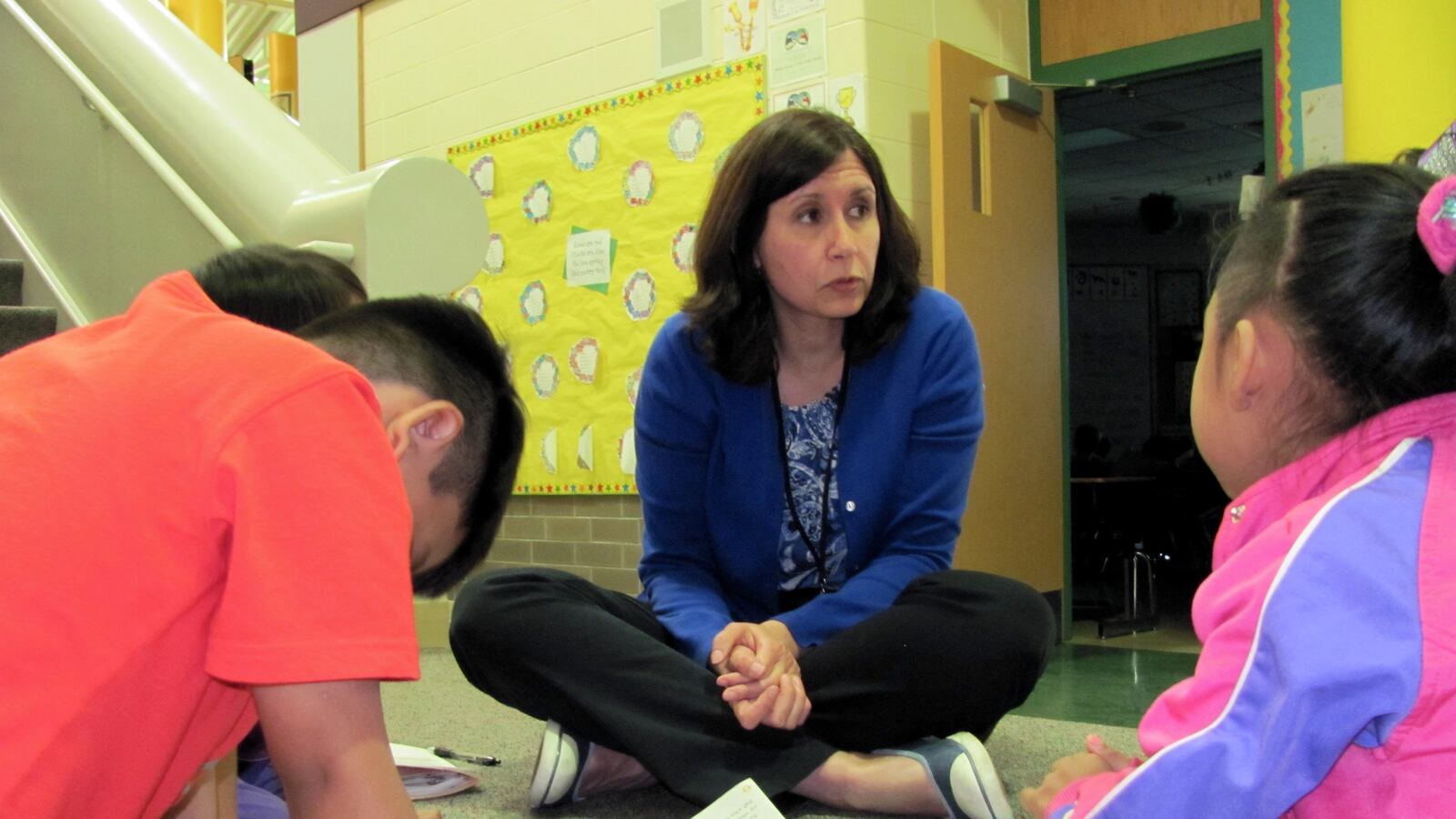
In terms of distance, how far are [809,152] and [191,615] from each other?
120 cm

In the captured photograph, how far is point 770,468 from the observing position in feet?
5.58

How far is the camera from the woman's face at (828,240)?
66.5 inches

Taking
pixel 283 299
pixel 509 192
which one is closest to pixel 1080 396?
pixel 509 192

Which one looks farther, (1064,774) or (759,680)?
(759,680)

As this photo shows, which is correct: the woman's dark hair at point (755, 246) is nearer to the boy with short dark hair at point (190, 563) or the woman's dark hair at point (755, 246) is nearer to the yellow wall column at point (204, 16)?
the boy with short dark hair at point (190, 563)

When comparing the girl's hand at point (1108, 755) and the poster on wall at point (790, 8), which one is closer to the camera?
Answer: the girl's hand at point (1108, 755)

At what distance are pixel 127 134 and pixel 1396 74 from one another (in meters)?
2.76

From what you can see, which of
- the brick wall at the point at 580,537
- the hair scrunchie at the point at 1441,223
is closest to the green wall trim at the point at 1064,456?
the brick wall at the point at 580,537

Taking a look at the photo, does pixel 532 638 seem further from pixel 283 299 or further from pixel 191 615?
pixel 191 615

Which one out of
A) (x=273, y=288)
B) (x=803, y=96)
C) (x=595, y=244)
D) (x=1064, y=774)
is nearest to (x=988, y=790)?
(x=1064, y=774)

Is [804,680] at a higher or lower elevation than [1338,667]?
lower

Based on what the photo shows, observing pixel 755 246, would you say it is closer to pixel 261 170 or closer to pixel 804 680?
pixel 804 680

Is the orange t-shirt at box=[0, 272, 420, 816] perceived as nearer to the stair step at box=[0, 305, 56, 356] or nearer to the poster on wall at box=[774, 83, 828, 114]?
the stair step at box=[0, 305, 56, 356]

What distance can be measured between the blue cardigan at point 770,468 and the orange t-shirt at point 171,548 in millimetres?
956
